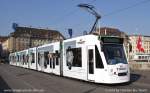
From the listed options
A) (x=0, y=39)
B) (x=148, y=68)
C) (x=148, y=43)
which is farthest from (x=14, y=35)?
(x=148, y=68)

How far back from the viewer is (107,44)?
1816cm

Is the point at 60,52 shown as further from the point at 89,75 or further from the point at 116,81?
the point at 116,81

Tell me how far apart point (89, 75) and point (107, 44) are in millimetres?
2233

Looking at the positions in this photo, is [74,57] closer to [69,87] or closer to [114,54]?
[114,54]

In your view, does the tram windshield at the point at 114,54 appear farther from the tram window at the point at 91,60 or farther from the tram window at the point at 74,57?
the tram window at the point at 74,57

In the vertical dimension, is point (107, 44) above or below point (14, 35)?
below

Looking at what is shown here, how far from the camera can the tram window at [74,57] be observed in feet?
67.8

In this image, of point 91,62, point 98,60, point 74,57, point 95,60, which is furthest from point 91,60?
point 74,57

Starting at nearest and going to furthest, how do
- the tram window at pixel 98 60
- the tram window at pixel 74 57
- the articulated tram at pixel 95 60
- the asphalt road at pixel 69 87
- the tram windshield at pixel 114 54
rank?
the asphalt road at pixel 69 87 < the articulated tram at pixel 95 60 < the tram windshield at pixel 114 54 < the tram window at pixel 98 60 < the tram window at pixel 74 57

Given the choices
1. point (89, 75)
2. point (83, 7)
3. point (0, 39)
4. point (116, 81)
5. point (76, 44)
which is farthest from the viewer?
point (0, 39)

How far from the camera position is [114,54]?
58.6 feet

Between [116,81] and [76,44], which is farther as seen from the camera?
[76,44]

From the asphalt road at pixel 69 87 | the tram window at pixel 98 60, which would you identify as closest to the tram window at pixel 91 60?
the tram window at pixel 98 60

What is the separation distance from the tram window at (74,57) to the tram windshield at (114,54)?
9.62ft
